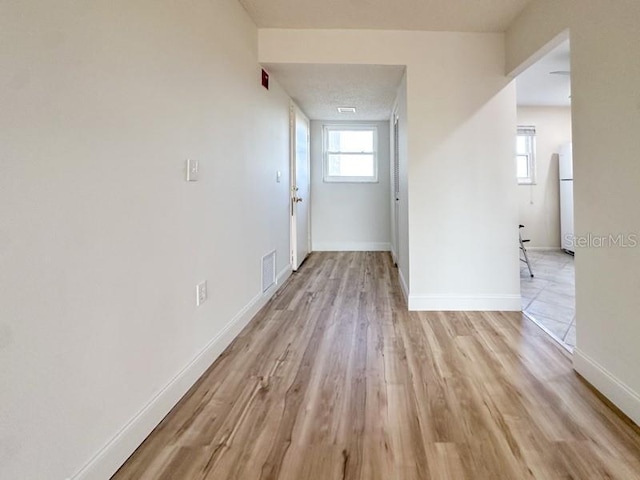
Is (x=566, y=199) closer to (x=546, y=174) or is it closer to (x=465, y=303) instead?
(x=546, y=174)

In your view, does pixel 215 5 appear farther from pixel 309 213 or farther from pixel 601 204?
pixel 309 213

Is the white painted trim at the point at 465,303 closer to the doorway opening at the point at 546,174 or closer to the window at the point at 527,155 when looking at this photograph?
the doorway opening at the point at 546,174

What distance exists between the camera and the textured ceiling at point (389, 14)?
251 centimetres

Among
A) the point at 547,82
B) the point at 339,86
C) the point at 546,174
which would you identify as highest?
the point at 547,82

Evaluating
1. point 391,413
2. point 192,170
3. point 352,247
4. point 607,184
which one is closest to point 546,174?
point 352,247

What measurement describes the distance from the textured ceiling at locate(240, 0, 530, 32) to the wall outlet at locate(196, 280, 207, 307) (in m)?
1.95

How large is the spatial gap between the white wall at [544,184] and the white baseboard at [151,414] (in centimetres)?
539

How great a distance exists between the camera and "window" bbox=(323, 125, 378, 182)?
613 centimetres

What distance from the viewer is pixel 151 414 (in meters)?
1.48

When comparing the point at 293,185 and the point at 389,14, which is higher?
the point at 389,14

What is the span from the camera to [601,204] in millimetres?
1702

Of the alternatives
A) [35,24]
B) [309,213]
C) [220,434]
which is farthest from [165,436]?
[309,213]

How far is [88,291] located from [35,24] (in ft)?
2.39

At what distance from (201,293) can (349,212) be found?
14.7 ft
